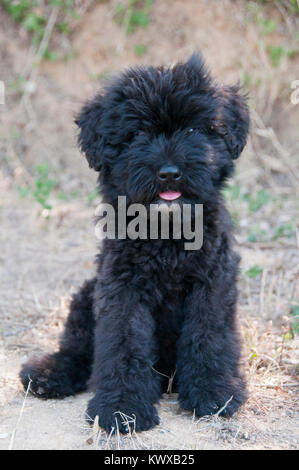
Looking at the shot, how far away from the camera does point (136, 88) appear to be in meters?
3.71

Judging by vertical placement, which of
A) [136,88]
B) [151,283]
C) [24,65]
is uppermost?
[24,65]

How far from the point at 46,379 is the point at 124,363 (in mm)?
847

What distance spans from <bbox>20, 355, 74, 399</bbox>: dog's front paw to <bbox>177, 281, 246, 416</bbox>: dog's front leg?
91 cm

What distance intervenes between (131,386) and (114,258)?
81cm

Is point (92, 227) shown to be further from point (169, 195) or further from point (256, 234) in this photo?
point (169, 195)

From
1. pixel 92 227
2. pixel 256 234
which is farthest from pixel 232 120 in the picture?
pixel 92 227

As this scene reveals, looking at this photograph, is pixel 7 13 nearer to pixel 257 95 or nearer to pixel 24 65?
pixel 24 65

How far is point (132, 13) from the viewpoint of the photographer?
10.5m

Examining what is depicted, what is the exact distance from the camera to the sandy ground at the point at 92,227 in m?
3.67

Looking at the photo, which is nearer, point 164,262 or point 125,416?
point 125,416

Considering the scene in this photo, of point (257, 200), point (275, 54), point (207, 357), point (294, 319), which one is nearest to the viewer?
point (207, 357)
